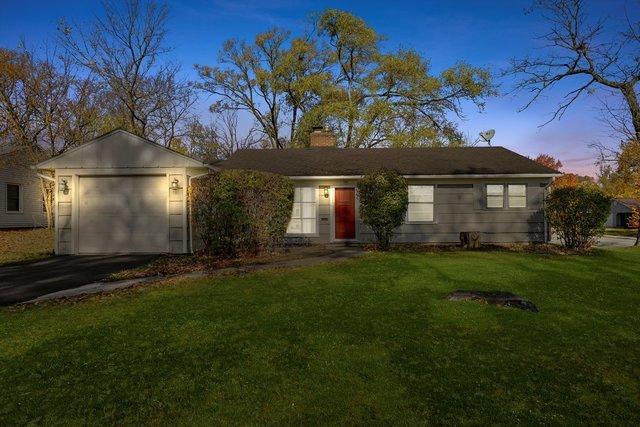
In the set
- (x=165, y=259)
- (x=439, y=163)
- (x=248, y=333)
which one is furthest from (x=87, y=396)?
(x=439, y=163)

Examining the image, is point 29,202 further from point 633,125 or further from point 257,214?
point 633,125

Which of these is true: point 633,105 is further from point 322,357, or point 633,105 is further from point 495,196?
point 322,357

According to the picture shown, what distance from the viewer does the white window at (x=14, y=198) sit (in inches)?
917

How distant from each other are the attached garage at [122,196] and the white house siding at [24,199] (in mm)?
11762

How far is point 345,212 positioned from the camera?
52.3ft

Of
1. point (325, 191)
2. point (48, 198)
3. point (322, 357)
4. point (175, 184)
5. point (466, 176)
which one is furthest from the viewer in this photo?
point (48, 198)

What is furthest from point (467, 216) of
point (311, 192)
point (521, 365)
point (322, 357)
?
point (322, 357)

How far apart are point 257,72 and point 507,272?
95.6 feet

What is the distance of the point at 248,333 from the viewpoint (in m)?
4.95

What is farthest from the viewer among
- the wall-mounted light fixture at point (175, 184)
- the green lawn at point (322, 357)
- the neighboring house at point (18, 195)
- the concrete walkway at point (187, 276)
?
the neighboring house at point (18, 195)

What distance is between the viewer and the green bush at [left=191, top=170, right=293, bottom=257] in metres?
11.1

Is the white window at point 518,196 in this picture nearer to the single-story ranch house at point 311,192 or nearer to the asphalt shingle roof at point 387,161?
the single-story ranch house at point 311,192

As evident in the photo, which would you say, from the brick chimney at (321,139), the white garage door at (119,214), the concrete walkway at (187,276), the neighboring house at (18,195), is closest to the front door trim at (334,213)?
the concrete walkway at (187,276)

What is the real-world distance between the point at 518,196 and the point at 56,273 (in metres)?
15.3
